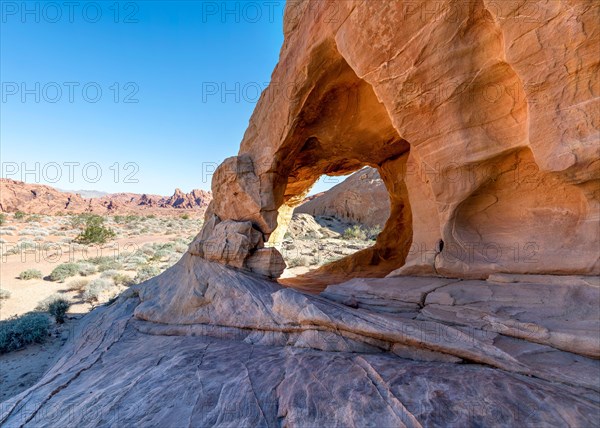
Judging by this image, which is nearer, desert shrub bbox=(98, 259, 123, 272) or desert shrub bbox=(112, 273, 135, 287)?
desert shrub bbox=(112, 273, 135, 287)

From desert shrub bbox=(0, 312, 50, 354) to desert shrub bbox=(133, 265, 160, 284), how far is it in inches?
187

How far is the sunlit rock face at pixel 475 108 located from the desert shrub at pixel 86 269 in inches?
492

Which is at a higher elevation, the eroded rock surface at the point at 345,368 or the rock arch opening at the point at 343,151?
the rock arch opening at the point at 343,151

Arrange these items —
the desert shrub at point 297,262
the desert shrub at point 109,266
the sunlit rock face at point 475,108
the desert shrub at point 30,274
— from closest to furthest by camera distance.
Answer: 1. the sunlit rock face at point 475,108
2. the desert shrub at point 30,274
3. the desert shrub at point 297,262
4. the desert shrub at point 109,266

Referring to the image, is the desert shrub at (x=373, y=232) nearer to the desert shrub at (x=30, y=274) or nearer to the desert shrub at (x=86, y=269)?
the desert shrub at (x=86, y=269)

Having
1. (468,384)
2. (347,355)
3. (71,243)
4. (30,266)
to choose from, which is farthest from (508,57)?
(71,243)

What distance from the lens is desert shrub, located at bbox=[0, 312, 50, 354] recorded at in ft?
23.4

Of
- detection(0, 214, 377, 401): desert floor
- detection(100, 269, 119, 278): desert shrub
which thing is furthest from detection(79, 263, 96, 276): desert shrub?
detection(100, 269, 119, 278): desert shrub

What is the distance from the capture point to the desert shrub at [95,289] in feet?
35.2

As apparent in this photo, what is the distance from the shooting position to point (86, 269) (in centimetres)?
1376

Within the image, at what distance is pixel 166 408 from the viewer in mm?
3070

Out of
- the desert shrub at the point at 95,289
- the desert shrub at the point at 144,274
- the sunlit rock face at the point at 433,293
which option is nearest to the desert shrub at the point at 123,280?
the desert shrub at the point at 144,274

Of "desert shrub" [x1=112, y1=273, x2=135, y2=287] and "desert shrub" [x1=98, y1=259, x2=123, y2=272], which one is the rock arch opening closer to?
"desert shrub" [x1=112, y1=273, x2=135, y2=287]

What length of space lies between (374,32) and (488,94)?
1.96 meters
